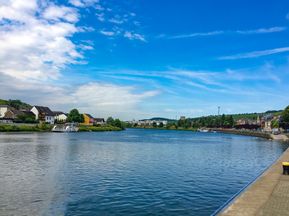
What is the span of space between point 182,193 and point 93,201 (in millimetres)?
6840

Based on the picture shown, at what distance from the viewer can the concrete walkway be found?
17.1 m

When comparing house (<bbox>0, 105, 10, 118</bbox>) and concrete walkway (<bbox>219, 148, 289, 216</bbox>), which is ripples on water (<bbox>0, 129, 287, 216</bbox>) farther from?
house (<bbox>0, 105, 10, 118</bbox>)

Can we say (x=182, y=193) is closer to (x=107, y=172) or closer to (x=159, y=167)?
(x=107, y=172)

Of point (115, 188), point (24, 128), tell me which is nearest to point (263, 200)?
point (115, 188)

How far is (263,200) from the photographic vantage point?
19.7 metres

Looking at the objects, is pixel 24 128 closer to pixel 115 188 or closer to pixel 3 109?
pixel 3 109

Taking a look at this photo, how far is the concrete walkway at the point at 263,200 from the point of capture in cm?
1709

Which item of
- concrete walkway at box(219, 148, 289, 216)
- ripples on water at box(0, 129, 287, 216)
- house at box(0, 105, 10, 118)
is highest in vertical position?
house at box(0, 105, 10, 118)

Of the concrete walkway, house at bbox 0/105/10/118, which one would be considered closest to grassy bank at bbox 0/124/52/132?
house at bbox 0/105/10/118

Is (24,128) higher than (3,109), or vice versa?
(3,109)

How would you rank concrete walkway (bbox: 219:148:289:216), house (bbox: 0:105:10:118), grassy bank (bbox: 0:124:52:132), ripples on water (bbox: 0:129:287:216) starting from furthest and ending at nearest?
house (bbox: 0:105:10:118)
grassy bank (bbox: 0:124:52:132)
ripples on water (bbox: 0:129:287:216)
concrete walkway (bbox: 219:148:289:216)

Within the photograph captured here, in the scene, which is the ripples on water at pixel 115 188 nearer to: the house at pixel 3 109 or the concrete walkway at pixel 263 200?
the concrete walkway at pixel 263 200

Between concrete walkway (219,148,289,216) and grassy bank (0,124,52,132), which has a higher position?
grassy bank (0,124,52,132)

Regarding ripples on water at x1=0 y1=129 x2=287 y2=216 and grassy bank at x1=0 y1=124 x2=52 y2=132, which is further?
grassy bank at x1=0 y1=124 x2=52 y2=132
